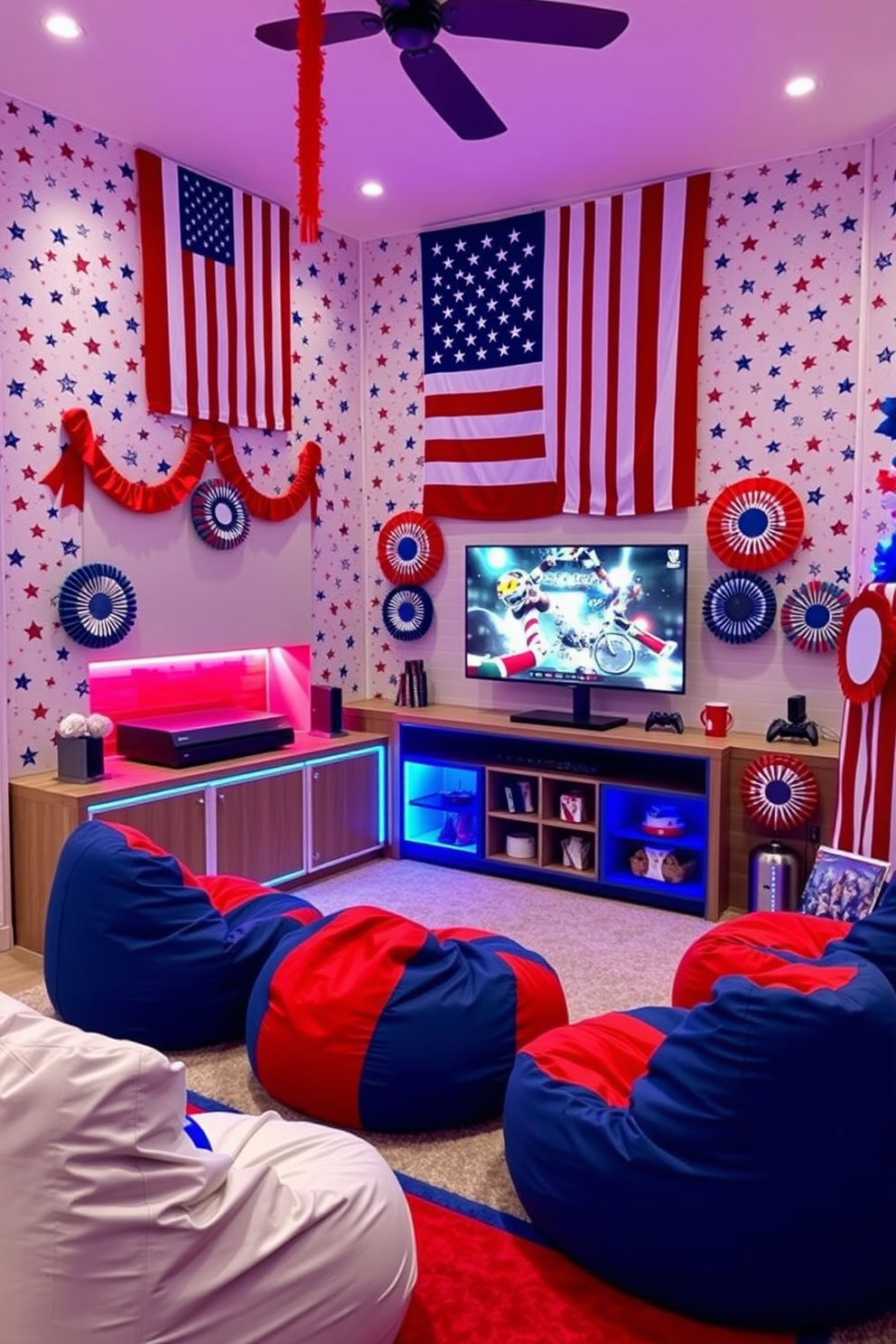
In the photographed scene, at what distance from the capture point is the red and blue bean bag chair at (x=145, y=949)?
10.3ft

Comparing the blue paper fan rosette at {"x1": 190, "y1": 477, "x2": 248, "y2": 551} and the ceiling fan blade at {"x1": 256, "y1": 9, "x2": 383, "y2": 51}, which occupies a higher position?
the ceiling fan blade at {"x1": 256, "y1": 9, "x2": 383, "y2": 51}

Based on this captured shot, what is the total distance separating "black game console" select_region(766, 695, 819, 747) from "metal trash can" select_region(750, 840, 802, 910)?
1.58ft

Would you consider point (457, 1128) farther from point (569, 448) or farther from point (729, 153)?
point (729, 153)

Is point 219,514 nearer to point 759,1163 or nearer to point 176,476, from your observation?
point 176,476

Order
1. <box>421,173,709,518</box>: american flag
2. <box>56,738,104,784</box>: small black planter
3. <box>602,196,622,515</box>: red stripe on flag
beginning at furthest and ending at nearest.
A: <box>602,196,622,515</box>: red stripe on flag → <box>421,173,709,518</box>: american flag → <box>56,738,104,784</box>: small black planter

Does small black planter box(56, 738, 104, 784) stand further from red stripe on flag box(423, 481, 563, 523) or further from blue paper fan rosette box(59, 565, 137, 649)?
red stripe on flag box(423, 481, 563, 523)

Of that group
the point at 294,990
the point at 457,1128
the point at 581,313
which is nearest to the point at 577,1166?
the point at 457,1128

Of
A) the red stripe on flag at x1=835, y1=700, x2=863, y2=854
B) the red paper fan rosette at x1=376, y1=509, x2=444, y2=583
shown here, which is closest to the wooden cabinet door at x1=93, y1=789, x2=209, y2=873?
the red paper fan rosette at x1=376, y1=509, x2=444, y2=583

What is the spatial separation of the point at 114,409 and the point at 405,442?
1.84 metres

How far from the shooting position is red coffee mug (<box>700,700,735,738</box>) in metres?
4.85

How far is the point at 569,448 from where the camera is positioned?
5438 mm

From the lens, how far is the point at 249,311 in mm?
5273

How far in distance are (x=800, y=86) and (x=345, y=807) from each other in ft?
12.4

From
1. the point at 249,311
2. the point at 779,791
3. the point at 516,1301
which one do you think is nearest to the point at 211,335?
the point at 249,311
